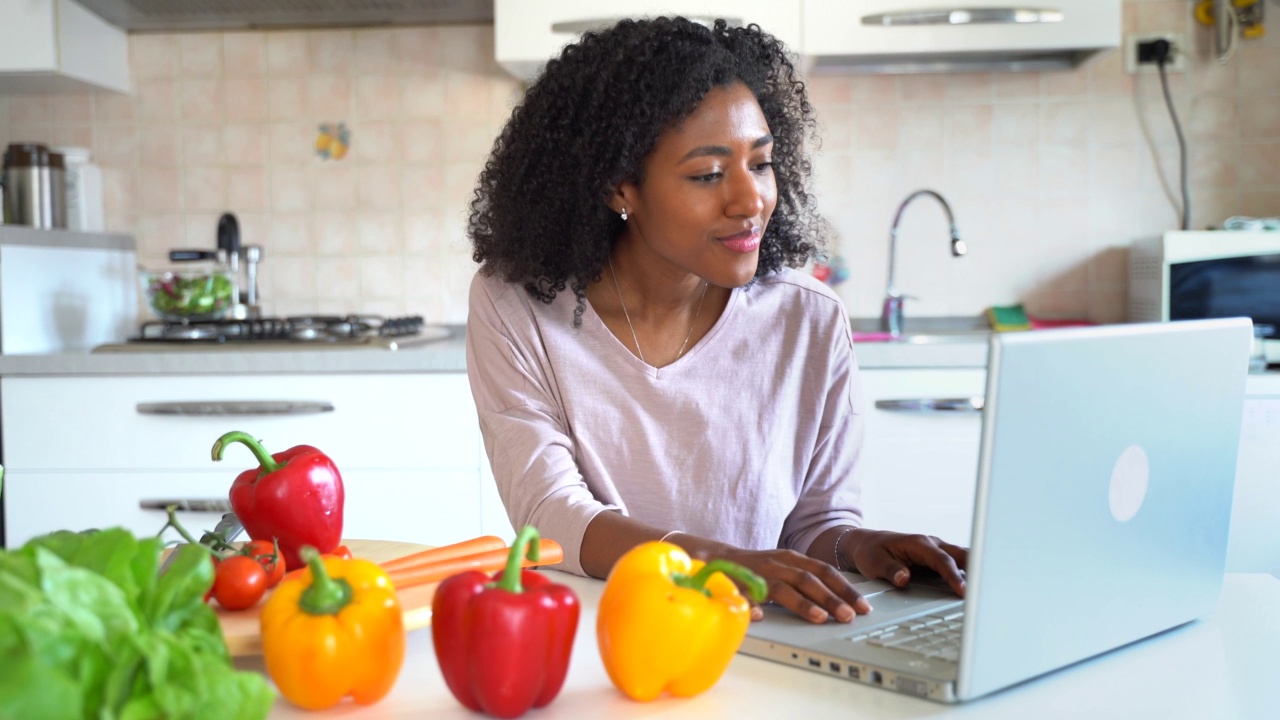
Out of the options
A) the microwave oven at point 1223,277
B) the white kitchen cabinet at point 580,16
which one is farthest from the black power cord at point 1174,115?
the white kitchen cabinet at point 580,16

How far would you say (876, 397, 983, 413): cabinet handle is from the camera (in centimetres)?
231

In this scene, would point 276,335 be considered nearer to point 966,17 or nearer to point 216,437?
point 216,437

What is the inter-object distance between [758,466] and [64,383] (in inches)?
63.0

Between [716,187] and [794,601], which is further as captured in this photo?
[716,187]

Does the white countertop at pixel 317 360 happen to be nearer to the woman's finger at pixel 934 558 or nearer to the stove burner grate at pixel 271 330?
the stove burner grate at pixel 271 330

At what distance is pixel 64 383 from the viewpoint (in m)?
2.37

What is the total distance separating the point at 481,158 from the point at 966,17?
1.17 metres

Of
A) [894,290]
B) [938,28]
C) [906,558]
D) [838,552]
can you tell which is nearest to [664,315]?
[838,552]

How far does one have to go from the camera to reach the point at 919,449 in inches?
91.5

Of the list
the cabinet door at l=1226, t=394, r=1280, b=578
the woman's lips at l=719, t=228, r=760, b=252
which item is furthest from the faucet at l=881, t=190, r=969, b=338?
the woman's lips at l=719, t=228, r=760, b=252

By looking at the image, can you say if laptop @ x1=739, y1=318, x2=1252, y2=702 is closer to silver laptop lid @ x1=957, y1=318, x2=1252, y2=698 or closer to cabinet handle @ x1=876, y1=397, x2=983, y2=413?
silver laptop lid @ x1=957, y1=318, x2=1252, y2=698

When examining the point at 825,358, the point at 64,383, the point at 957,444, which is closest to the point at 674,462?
the point at 825,358

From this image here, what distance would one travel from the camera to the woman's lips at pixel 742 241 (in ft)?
4.60

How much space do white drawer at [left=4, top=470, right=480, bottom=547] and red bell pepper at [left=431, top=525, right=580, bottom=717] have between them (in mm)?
1612
